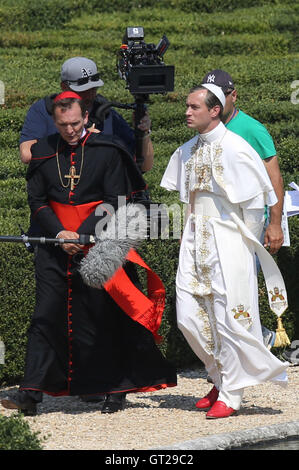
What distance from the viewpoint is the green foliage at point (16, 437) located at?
498 centimetres

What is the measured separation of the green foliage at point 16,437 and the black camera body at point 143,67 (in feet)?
7.87

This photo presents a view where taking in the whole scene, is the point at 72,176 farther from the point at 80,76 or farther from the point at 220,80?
the point at 220,80

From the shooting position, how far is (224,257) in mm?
6195

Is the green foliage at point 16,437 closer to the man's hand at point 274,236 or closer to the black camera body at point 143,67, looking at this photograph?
the man's hand at point 274,236

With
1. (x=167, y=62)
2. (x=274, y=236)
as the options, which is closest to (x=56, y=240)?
(x=274, y=236)

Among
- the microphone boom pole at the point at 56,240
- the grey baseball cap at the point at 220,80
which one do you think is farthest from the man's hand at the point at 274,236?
the microphone boom pole at the point at 56,240

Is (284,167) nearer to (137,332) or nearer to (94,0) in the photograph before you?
(137,332)

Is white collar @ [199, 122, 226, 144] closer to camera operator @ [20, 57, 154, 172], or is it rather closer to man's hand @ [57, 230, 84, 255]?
camera operator @ [20, 57, 154, 172]

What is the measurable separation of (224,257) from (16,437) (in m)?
1.76

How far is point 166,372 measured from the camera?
6543mm

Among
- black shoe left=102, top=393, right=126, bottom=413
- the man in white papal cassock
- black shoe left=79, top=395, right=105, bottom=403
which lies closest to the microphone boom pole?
the man in white papal cassock

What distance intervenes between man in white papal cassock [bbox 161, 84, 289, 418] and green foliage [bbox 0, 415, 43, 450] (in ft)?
4.66

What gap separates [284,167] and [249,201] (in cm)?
480
